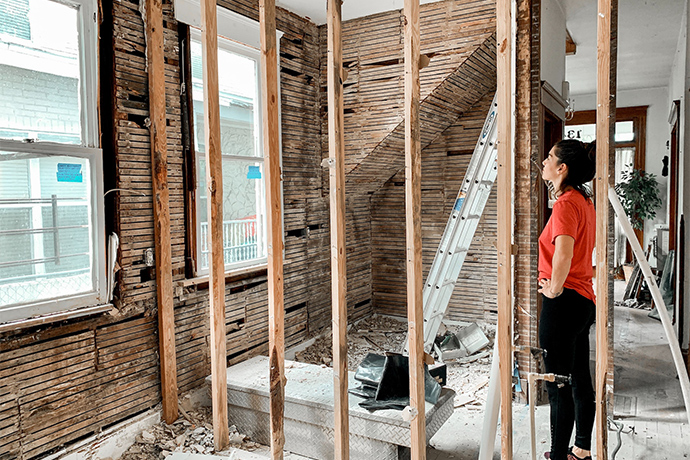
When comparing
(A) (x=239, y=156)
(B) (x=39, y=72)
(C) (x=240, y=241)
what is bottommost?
(C) (x=240, y=241)

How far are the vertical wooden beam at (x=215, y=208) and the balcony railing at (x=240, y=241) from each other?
933mm

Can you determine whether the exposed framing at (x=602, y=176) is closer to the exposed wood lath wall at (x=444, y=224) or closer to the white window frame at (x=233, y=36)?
the white window frame at (x=233, y=36)

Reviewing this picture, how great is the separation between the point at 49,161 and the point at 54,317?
0.70 metres

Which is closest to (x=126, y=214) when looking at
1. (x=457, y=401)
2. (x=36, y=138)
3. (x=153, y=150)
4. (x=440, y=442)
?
(x=153, y=150)

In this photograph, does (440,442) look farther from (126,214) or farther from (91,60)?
(91,60)

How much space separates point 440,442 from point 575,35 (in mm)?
4201

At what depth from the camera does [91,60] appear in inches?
91.8

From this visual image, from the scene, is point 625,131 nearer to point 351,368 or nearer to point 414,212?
point 351,368

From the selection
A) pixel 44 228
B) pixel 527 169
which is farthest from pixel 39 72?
pixel 527 169

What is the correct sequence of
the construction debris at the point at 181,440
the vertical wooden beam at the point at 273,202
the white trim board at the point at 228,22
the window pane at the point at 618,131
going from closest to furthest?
the vertical wooden beam at the point at 273,202 → the construction debris at the point at 181,440 → the white trim board at the point at 228,22 → the window pane at the point at 618,131

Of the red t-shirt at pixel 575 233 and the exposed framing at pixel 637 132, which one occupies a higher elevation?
the exposed framing at pixel 637 132

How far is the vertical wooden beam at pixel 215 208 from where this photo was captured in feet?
6.88

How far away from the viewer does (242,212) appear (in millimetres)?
3348

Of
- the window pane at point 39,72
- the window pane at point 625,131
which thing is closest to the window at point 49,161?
the window pane at point 39,72
